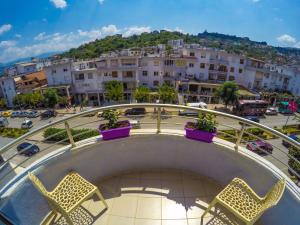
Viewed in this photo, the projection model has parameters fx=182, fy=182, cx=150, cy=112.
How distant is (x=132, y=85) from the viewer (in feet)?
79.6

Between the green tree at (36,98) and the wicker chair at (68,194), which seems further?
the green tree at (36,98)

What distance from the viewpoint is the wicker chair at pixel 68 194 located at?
1946 mm

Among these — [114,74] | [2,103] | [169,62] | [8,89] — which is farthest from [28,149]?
[2,103]

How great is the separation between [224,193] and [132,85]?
74.8 ft

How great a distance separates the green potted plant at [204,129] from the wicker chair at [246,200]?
64 centimetres

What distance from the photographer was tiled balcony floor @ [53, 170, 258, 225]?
90.1 inches

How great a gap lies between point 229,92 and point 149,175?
2019 cm

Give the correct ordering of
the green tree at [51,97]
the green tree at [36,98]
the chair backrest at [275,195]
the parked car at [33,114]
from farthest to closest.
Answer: the green tree at [36,98]
the parked car at [33,114]
the green tree at [51,97]
the chair backrest at [275,195]

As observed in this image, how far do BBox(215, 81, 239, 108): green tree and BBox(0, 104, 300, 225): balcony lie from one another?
777 inches

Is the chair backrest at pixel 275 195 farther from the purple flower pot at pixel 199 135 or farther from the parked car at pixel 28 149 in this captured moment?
the parked car at pixel 28 149

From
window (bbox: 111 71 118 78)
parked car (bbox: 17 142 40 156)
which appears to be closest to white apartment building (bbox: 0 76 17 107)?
window (bbox: 111 71 118 78)

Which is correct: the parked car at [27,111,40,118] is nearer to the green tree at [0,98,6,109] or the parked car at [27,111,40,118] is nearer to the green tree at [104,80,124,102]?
the green tree at [0,98,6,109]

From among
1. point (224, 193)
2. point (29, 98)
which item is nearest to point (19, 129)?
point (29, 98)

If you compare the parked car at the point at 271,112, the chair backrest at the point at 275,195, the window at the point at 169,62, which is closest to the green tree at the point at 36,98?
the window at the point at 169,62
